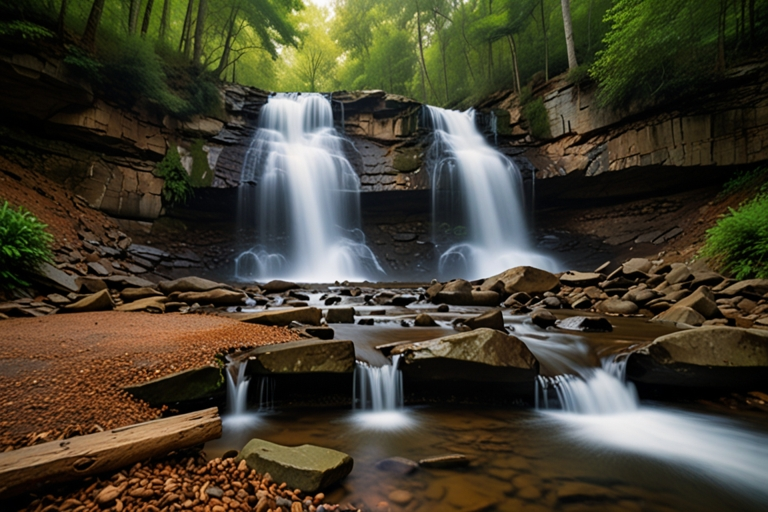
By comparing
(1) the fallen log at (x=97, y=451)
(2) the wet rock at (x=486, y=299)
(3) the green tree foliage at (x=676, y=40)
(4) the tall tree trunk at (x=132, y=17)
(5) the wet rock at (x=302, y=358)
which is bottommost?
(1) the fallen log at (x=97, y=451)

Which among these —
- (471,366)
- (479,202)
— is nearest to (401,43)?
(479,202)

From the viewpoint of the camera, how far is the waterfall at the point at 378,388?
9.62 feet

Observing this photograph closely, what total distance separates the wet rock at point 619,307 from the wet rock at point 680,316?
474 millimetres

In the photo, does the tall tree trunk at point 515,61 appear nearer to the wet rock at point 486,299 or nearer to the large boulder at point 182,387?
the wet rock at point 486,299

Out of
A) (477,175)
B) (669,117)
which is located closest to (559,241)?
(477,175)

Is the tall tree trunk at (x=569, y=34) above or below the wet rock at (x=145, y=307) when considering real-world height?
above

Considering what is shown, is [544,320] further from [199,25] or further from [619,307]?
[199,25]

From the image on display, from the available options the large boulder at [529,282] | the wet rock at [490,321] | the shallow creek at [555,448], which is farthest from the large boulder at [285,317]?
the large boulder at [529,282]

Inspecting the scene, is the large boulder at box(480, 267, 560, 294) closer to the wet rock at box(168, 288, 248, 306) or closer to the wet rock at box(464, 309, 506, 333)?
the wet rock at box(464, 309, 506, 333)

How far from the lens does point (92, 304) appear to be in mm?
5082

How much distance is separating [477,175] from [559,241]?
185 inches

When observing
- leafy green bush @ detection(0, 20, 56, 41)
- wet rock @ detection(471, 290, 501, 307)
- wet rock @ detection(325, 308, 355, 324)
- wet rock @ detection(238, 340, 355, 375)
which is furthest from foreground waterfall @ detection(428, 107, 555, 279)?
leafy green bush @ detection(0, 20, 56, 41)

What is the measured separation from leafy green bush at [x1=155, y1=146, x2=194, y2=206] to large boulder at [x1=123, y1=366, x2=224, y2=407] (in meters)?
12.6

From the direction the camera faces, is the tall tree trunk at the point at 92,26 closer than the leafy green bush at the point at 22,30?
No
